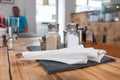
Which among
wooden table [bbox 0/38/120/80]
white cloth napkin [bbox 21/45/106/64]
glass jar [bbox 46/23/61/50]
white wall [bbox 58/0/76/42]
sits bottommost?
wooden table [bbox 0/38/120/80]

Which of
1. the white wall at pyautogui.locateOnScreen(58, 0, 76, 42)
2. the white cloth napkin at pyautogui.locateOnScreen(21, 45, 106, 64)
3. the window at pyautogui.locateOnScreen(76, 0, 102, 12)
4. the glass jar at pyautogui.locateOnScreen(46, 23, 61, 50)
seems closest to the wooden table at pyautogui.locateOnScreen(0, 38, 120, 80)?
the white cloth napkin at pyautogui.locateOnScreen(21, 45, 106, 64)

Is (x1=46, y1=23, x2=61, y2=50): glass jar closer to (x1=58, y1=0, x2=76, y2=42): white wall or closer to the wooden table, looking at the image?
the wooden table

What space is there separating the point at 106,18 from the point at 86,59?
325cm

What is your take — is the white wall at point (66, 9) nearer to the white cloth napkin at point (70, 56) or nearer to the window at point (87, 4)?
the window at point (87, 4)

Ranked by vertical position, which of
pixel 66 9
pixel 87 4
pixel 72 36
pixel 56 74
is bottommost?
pixel 56 74

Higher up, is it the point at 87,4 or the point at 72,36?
the point at 87,4

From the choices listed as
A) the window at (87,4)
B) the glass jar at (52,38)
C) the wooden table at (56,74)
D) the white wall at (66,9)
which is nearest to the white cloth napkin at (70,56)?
the wooden table at (56,74)

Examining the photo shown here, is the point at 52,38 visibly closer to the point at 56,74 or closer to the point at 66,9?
the point at 56,74

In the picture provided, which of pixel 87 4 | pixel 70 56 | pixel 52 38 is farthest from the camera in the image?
pixel 87 4

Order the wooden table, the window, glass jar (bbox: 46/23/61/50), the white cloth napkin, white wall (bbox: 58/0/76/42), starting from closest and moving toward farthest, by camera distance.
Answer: the wooden table, the white cloth napkin, glass jar (bbox: 46/23/61/50), white wall (bbox: 58/0/76/42), the window

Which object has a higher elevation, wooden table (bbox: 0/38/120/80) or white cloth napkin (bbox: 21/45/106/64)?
white cloth napkin (bbox: 21/45/106/64)

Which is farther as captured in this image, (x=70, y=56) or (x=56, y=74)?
(x=70, y=56)

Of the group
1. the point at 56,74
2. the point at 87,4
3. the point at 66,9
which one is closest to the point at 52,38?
the point at 56,74

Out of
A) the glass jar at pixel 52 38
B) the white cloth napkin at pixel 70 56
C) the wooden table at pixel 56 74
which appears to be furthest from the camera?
the glass jar at pixel 52 38
